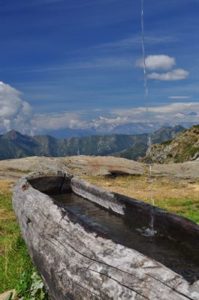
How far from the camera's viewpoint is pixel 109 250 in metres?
6.63

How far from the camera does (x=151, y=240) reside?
10516 millimetres

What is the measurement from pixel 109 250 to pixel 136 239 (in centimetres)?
477

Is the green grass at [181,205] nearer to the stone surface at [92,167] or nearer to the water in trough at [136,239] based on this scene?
the water in trough at [136,239]

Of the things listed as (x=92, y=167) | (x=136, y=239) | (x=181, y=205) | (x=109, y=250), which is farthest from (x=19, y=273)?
(x=92, y=167)

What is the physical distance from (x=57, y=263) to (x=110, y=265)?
199 centimetres

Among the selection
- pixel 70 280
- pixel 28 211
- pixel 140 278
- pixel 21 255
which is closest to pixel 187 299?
pixel 140 278

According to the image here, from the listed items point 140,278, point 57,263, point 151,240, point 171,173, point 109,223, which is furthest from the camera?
point 171,173

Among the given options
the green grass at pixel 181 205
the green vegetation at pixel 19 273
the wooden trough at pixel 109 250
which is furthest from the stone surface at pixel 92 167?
the wooden trough at pixel 109 250

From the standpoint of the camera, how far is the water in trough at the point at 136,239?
27.2 ft

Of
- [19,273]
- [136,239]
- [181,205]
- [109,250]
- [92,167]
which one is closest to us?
[109,250]

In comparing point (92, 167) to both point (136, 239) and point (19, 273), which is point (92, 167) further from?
point (136, 239)

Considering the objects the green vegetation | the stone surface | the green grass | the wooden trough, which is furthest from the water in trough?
the stone surface

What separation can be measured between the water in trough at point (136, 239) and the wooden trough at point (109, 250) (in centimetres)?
Answer: 2

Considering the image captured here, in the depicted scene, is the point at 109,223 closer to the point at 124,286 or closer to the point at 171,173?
the point at 124,286
